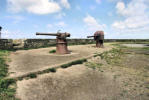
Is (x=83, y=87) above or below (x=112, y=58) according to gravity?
below

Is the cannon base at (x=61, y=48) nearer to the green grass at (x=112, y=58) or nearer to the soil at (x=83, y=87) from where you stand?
the green grass at (x=112, y=58)

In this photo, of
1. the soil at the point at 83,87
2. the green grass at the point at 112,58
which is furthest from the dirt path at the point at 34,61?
the green grass at the point at 112,58

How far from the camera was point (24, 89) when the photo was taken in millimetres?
3330

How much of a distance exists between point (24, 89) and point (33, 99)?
501 mm

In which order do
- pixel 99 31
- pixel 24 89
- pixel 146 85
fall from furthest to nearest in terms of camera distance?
pixel 99 31
pixel 146 85
pixel 24 89

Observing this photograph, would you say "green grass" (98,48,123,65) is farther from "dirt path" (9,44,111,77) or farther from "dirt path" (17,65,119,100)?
"dirt path" (17,65,119,100)

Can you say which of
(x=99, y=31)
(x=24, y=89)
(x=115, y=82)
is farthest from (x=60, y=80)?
(x=99, y=31)

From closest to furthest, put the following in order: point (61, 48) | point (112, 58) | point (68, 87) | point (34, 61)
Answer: point (68, 87), point (34, 61), point (112, 58), point (61, 48)

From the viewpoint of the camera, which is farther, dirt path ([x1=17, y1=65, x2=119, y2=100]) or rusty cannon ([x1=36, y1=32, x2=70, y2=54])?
rusty cannon ([x1=36, y1=32, x2=70, y2=54])

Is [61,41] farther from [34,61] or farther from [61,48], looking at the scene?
[34,61]

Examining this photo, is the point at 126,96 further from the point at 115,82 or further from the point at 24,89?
the point at 24,89

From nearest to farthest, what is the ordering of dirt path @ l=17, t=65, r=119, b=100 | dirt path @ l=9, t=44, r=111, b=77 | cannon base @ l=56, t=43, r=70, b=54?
dirt path @ l=17, t=65, r=119, b=100 → dirt path @ l=9, t=44, r=111, b=77 → cannon base @ l=56, t=43, r=70, b=54

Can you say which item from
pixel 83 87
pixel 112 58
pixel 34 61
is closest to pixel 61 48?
pixel 34 61

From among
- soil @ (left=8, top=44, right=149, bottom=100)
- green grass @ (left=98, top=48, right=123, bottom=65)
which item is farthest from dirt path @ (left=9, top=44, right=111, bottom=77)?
green grass @ (left=98, top=48, right=123, bottom=65)
